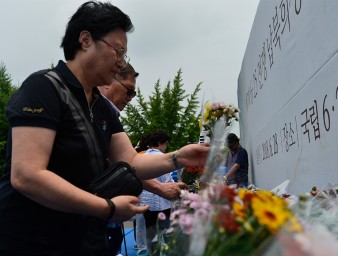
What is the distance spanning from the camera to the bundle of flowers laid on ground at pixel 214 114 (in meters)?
2.10

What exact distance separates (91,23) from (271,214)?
1272 millimetres

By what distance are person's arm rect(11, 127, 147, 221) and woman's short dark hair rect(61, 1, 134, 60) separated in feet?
1.62

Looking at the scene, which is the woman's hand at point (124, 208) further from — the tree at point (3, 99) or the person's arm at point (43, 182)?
the tree at point (3, 99)

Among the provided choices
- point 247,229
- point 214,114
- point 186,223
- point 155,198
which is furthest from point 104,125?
point 155,198

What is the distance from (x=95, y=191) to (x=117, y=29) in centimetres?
70

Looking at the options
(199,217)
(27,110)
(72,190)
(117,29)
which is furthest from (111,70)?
(199,217)

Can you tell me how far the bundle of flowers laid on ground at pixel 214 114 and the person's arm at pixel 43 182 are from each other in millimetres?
768

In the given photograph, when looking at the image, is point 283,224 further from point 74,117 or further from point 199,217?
A: point 74,117

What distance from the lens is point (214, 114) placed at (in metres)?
2.19

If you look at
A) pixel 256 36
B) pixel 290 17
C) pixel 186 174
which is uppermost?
pixel 256 36

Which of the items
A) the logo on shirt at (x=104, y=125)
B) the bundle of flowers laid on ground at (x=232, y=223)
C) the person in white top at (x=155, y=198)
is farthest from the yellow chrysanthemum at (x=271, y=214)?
the person in white top at (x=155, y=198)

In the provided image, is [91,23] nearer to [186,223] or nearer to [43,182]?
[43,182]

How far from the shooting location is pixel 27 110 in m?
1.51

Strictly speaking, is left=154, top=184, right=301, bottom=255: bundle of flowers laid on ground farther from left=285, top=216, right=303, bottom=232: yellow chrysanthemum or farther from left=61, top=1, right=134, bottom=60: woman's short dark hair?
left=61, top=1, right=134, bottom=60: woman's short dark hair
